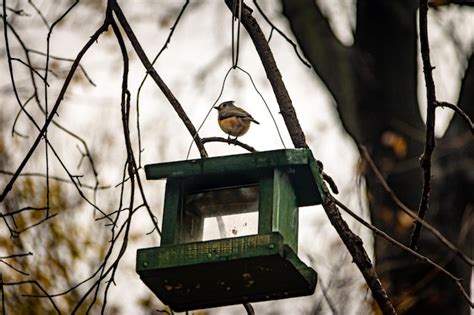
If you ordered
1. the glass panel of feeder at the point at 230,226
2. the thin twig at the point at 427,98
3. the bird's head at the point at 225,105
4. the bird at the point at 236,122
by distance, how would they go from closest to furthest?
the thin twig at the point at 427,98
the glass panel of feeder at the point at 230,226
the bird at the point at 236,122
the bird's head at the point at 225,105

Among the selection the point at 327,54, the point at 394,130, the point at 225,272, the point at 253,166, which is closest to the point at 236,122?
the point at 253,166

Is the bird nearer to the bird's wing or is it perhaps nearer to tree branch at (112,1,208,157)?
the bird's wing

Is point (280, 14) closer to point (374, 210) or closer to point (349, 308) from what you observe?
point (374, 210)

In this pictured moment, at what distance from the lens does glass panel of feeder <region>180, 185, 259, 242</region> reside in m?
3.40

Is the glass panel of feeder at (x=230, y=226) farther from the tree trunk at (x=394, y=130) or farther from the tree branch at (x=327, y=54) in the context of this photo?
the tree branch at (x=327, y=54)

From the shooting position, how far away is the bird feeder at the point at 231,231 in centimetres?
333

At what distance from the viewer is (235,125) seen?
4512mm

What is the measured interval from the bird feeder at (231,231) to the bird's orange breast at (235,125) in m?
0.90

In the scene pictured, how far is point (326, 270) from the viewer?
714 centimetres

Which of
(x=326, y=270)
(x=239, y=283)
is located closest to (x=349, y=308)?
(x=326, y=270)

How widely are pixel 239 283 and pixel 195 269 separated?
20cm

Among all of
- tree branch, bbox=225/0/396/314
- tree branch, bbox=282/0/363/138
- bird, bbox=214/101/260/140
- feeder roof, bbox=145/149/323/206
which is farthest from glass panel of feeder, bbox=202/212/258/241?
tree branch, bbox=282/0/363/138

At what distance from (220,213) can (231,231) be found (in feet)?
0.23

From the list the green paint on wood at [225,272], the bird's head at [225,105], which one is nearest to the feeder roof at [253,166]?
the green paint on wood at [225,272]
